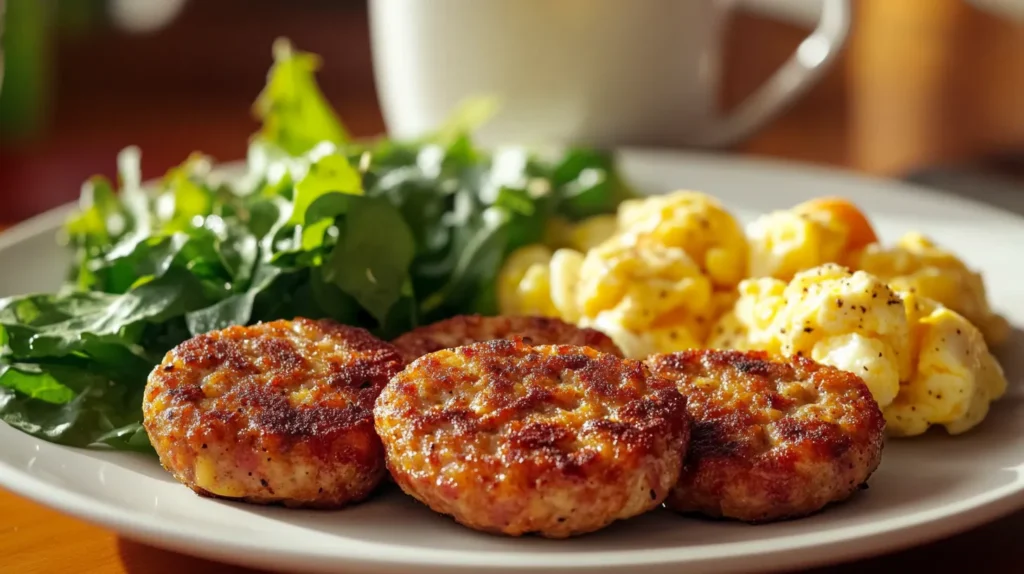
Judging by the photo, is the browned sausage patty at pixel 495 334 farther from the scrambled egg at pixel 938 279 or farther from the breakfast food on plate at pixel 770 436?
the scrambled egg at pixel 938 279

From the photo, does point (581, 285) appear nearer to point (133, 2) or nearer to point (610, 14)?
point (610, 14)

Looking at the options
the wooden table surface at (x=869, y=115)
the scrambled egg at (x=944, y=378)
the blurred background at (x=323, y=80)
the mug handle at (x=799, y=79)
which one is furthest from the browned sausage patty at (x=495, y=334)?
the wooden table surface at (x=869, y=115)

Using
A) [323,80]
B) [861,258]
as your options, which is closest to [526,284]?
[861,258]

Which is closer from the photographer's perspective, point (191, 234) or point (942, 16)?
point (191, 234)

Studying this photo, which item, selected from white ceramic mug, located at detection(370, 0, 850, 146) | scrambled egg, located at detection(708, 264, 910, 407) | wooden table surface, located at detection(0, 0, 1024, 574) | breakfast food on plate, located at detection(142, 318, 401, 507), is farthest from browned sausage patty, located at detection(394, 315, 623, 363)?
wooden table surface, located at detection(0, 0, 1024, 574)

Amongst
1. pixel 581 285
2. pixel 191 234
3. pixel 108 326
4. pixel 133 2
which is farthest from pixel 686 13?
pixel 133 2
